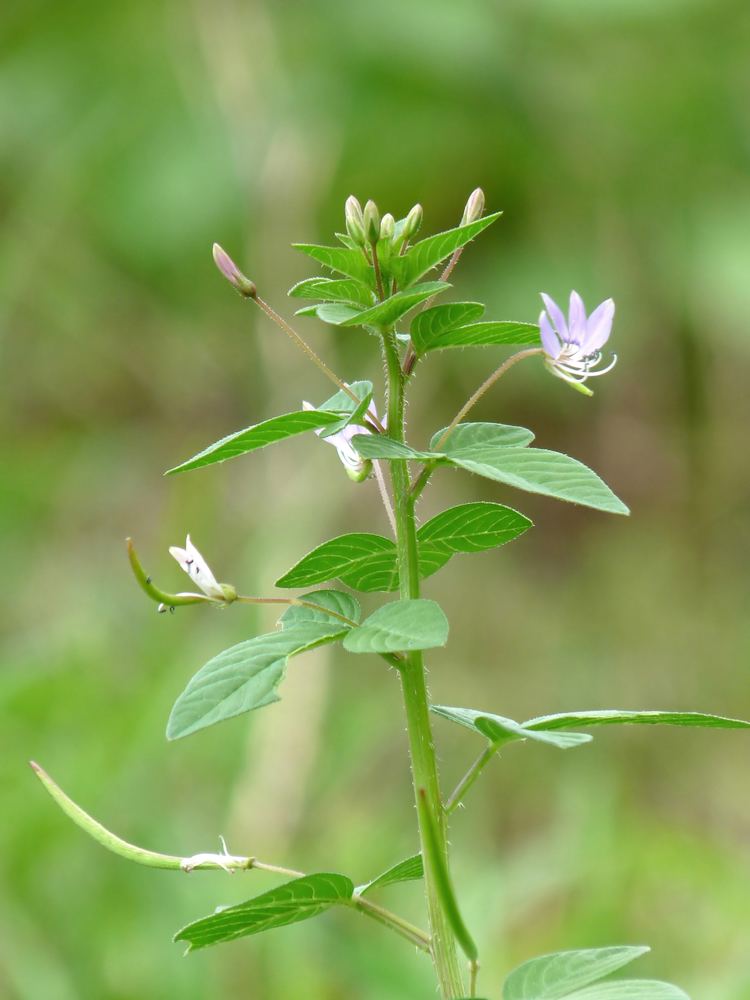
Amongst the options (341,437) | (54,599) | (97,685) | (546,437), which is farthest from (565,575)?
(341,437)

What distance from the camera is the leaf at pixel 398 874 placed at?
1.59ft

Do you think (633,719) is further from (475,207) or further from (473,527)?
(475,207)

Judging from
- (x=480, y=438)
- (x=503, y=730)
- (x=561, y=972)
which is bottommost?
(x=561, y=972)

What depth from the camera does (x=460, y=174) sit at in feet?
10.1

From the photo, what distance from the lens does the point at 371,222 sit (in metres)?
0.50

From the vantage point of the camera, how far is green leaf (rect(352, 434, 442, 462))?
0.45m

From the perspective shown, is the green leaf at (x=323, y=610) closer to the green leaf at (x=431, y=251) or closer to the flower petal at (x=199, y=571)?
the flower petal at (x=199, y=571)

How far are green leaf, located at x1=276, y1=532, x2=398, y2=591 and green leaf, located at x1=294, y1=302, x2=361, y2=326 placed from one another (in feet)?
0.30

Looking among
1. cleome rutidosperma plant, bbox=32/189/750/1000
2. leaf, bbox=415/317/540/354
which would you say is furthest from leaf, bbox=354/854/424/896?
leaf, bbox=415/317/540/354

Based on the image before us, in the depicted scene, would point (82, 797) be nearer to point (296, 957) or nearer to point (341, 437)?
point (296, 957)

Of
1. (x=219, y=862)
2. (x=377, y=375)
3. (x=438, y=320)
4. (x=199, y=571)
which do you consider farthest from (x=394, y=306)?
(x=377, y=375)

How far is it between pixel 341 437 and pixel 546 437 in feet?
8.33

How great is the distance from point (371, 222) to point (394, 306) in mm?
41

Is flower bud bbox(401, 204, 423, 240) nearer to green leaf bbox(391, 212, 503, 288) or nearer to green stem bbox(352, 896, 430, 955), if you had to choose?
green leaf bbox(391, 212, 503, 288)
